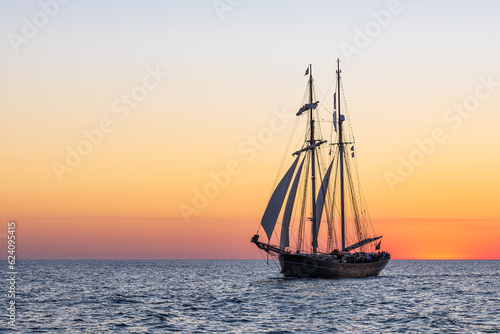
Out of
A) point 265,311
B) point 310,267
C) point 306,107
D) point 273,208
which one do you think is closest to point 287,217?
point 273,208

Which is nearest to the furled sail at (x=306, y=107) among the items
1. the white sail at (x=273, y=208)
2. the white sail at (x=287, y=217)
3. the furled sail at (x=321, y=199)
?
the furled sail at (x=321, y=199)

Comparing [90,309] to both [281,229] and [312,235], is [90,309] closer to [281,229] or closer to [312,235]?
[281,229]

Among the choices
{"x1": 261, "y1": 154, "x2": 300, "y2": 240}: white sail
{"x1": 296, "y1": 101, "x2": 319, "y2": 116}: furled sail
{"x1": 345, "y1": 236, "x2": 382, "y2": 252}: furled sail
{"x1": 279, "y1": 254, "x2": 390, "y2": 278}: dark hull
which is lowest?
{"x1": 279, "y1": 254, "x2": 390, "y2": 278}: dark hull

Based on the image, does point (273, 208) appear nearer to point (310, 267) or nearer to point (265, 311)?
point (310, 267)

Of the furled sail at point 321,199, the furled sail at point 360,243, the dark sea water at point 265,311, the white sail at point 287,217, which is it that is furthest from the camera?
the furled sail at point 360,243

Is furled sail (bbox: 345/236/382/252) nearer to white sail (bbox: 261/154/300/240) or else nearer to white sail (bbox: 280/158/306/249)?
white sail (bbox: 280/158/306/249)

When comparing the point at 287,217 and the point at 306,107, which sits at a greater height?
the point at 306,107

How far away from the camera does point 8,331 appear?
142 feet

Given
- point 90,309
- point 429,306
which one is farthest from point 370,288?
point 90,309

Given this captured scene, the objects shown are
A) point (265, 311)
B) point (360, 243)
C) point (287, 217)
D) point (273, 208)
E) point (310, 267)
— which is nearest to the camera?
point (265, 311)

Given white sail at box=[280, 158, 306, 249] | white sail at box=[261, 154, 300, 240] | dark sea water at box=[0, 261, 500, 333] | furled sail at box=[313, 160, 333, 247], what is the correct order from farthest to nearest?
1. furled sail at box=[313, 160, 333, 247]
2. white sail at box=[280, 158, 306, 249]
3. white sail at box=[261, 154, 300, 240]
4. dark sea water at box=[0, 261, 500, 333]

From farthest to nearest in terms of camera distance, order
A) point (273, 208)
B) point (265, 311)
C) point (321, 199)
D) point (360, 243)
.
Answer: point (360, 243), point (321, 199), point (273, 208), point (265, 311)

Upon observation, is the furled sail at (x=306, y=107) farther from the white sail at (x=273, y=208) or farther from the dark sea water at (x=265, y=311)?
the dark sea water at (x=265, y=311)

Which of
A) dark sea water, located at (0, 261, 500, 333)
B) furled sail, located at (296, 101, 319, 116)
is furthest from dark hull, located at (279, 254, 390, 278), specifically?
furled sail, located at (296, 101, 319, 116)
